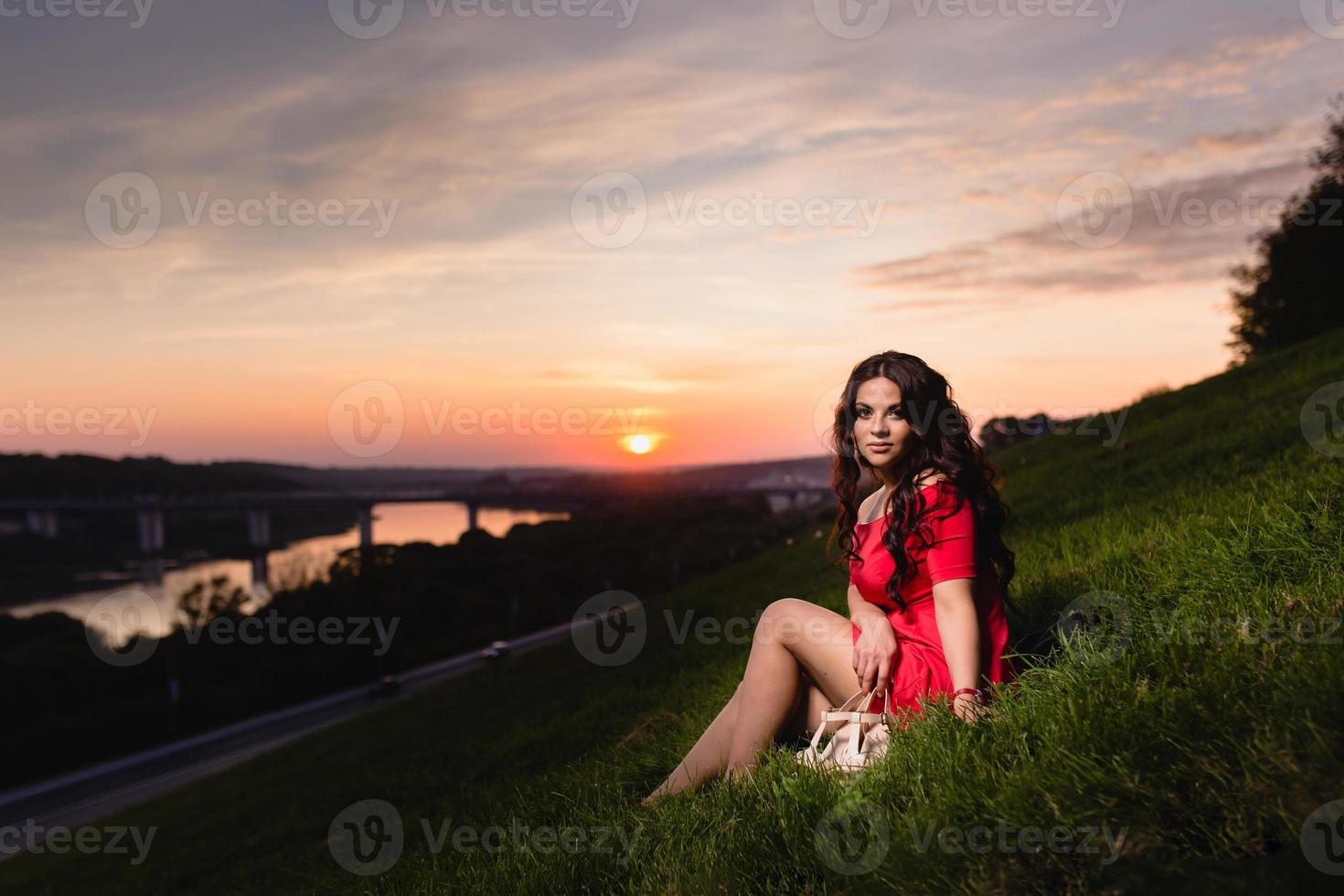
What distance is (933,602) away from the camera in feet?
11.9

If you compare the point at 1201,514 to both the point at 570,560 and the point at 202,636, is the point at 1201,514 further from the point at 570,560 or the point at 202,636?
the point at 570,560

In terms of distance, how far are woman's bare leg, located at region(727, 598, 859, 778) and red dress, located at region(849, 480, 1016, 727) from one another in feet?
0.39

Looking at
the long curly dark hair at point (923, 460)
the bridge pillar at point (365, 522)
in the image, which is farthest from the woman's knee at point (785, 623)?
the bridge pillar at point (365, 522)

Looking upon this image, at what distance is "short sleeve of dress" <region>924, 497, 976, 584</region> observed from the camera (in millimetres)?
3338

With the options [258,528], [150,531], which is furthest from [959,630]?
[150,531]

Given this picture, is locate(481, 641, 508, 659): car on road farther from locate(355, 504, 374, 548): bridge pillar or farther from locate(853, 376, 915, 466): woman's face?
locate(355, 504, 374, 548): bridge pillar

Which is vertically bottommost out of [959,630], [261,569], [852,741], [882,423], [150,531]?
[261,569]

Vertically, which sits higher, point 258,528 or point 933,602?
point 933,602

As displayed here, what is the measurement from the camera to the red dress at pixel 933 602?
337 centimetres

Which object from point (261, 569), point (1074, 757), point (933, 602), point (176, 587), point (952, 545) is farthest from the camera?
point (261, 569)

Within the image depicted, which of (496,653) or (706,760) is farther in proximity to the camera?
(496,653)

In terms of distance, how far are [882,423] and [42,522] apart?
10846 cm

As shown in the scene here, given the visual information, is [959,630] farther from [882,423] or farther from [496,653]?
[496,653]

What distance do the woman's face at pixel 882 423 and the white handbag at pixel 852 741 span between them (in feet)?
3.51
